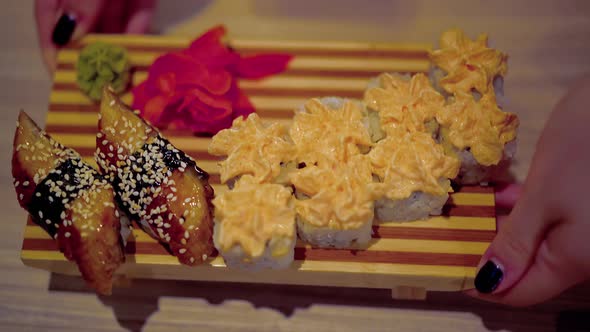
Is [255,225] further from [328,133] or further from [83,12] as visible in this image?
[83,12]

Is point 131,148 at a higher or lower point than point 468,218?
higher

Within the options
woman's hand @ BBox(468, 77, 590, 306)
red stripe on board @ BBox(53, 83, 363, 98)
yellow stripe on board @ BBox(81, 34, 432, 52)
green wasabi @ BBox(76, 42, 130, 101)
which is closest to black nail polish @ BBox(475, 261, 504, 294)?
woman's hand @ BBox(468, 77, 590, 306)

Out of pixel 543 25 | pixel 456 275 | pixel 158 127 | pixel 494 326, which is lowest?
pixel 494 326

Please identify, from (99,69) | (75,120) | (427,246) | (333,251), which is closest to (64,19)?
(99,69)

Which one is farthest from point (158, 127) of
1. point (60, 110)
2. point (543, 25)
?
point (543, 25)

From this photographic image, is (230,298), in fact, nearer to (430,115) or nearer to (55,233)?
(55,233)
